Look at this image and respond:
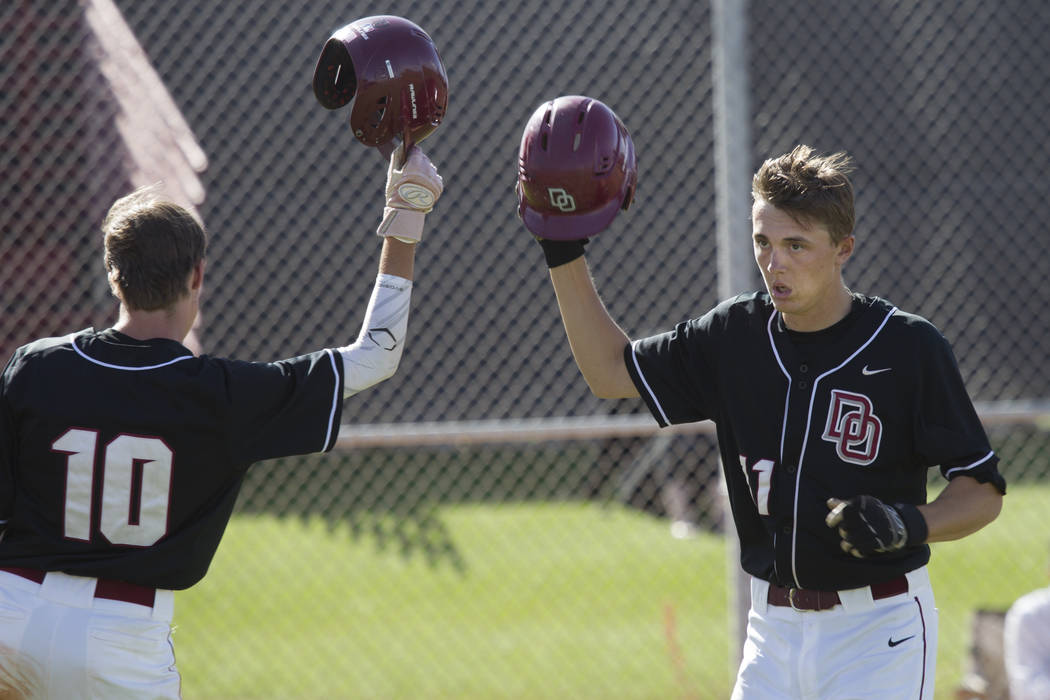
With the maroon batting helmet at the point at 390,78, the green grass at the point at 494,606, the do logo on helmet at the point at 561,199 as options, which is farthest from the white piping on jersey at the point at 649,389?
the green grass at the point at 494,606

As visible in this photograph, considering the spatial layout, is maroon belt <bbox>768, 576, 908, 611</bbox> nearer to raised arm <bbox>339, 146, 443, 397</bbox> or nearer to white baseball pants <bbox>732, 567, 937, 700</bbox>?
white baseball pants <bbox>732, 567, 937, 700</bbox>

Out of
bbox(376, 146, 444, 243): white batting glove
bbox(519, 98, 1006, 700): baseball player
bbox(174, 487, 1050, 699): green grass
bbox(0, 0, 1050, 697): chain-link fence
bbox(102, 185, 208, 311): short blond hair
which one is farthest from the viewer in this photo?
bbox(0, 0, 1050, 697): chain-link fence

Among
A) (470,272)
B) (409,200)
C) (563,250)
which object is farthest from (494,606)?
(409,200)

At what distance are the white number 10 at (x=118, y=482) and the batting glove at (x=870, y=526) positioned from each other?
1.33 meters

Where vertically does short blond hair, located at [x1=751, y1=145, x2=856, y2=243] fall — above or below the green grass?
above

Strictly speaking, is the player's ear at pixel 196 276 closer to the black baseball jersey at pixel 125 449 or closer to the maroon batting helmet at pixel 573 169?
the black baseball jersey at pixel 125 449

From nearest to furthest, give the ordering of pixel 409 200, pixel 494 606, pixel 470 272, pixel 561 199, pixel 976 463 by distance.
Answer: pixel 976 463 → pixel 409 200 → pixel 561 199 → pixel 494 606 → pixel 470 272

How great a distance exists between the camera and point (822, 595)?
2477 millimetres

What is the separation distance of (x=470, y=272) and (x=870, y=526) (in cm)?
527

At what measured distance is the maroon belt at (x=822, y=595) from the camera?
8.11 ft

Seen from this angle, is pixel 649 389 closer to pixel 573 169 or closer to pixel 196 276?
pixel 573 169

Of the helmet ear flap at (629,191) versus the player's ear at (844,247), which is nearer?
the player's ear at (844,247)

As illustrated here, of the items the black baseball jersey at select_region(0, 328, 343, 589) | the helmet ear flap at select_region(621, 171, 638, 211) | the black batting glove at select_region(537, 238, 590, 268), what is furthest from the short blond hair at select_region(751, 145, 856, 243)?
the black baseball jersey at select_region(0, 328, 343, 589)

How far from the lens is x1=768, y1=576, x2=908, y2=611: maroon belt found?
247 cm
